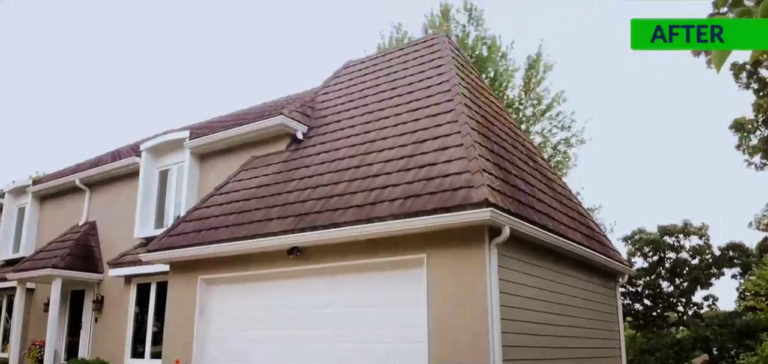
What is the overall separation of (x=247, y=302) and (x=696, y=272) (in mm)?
14187

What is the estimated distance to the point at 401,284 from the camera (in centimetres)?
A: 711

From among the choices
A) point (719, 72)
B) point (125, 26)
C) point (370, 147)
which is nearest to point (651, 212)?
point (370, 147)

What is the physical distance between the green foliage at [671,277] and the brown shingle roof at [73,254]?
14.6 m

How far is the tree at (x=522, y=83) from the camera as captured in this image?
2098 cm

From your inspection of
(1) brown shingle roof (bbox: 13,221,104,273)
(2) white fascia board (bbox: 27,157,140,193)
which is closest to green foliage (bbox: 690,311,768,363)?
(2) white fascia board (bbox: 27,157,140,193)

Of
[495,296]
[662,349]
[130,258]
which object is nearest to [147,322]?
[130,258]

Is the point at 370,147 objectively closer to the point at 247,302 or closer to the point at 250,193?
the point at 250,193

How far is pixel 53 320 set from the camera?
1155cm

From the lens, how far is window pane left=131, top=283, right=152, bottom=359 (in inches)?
427

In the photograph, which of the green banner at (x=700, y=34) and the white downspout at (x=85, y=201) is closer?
the green banner at (x=700, y=34)

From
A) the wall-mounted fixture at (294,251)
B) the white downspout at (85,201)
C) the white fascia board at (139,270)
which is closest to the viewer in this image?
the wall-mounted fixture at (294,251)

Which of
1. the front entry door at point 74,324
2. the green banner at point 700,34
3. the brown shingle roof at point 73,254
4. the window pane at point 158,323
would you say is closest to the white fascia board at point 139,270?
the window pane at point 158,323

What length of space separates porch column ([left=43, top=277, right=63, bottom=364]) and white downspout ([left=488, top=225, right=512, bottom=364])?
8.99m

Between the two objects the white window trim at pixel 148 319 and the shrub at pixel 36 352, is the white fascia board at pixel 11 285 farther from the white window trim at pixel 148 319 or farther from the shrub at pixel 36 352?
the white window trim at pixel 148 319
